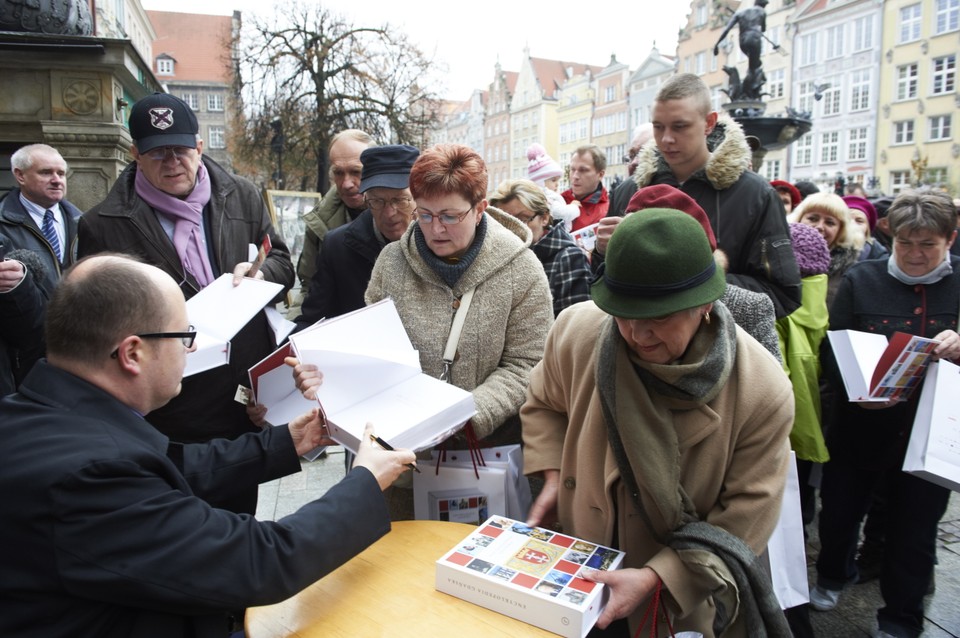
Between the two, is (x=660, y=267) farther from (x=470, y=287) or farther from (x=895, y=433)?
(x=895, y=433)

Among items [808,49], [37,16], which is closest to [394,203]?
[37,16]

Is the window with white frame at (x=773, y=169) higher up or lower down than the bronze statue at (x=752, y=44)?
higher up

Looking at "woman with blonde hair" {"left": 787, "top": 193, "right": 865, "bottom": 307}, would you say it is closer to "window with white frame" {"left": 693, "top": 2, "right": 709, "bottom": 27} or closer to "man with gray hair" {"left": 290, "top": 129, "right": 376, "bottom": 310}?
"man with gray hair" {"left": 290, "top": 129, "right": 376, "bottom": 310}

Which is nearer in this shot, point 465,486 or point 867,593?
point 465,486

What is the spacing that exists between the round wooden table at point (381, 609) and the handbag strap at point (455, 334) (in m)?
0.77

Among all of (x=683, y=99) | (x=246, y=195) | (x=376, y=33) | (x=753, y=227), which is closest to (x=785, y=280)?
(x=753, y=227)

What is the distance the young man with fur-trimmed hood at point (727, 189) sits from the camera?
118 inches

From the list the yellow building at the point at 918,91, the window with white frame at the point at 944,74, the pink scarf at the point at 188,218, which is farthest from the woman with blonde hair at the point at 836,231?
the window with white frame at the point at 944,74

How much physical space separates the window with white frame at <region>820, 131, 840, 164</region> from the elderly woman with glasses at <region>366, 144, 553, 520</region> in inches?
1788

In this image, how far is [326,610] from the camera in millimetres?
1755

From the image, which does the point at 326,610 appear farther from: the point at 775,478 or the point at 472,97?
the point at 472,97

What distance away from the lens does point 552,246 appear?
141 inches

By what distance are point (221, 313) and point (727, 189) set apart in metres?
2.36

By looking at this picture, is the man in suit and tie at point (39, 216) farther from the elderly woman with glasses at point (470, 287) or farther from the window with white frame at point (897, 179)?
the window with white frame at point (897, 179)
